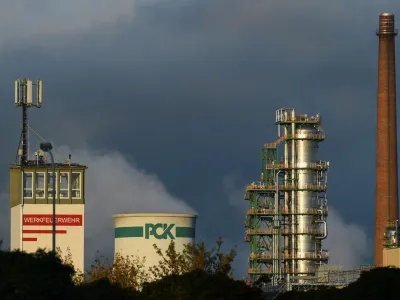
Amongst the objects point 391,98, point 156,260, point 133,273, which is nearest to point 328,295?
point 133,273

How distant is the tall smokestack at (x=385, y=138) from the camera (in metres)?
129

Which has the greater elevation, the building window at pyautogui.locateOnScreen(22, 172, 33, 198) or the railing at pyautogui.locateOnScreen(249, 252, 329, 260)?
the building window at pyautogui.locateOnScreen(22, 172, 33, 198)

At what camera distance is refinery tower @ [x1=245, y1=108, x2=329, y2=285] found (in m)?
140

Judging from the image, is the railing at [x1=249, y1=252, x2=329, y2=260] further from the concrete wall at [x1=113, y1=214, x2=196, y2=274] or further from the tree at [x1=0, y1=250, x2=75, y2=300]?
the tree at [x1=0, y1=250, x2=75, y2=300]

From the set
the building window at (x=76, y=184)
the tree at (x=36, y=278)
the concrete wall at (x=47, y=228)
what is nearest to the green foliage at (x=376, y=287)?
the tree at (x=36, y=278)

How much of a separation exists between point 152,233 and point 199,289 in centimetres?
6416

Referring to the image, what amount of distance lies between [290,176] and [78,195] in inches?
928

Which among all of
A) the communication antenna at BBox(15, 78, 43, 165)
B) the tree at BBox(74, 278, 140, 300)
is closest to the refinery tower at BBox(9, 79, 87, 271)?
the communication antenna at BBox(15, 78, 43, 165)

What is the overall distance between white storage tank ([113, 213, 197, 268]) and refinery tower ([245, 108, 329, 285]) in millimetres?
21504

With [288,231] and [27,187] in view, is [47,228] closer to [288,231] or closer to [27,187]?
[27,187]

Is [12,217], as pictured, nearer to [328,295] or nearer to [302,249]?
[302,249]

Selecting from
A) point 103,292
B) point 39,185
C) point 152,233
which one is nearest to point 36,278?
point 103,292

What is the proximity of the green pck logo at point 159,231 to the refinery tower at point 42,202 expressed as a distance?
1380cm

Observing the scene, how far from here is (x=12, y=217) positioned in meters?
135
